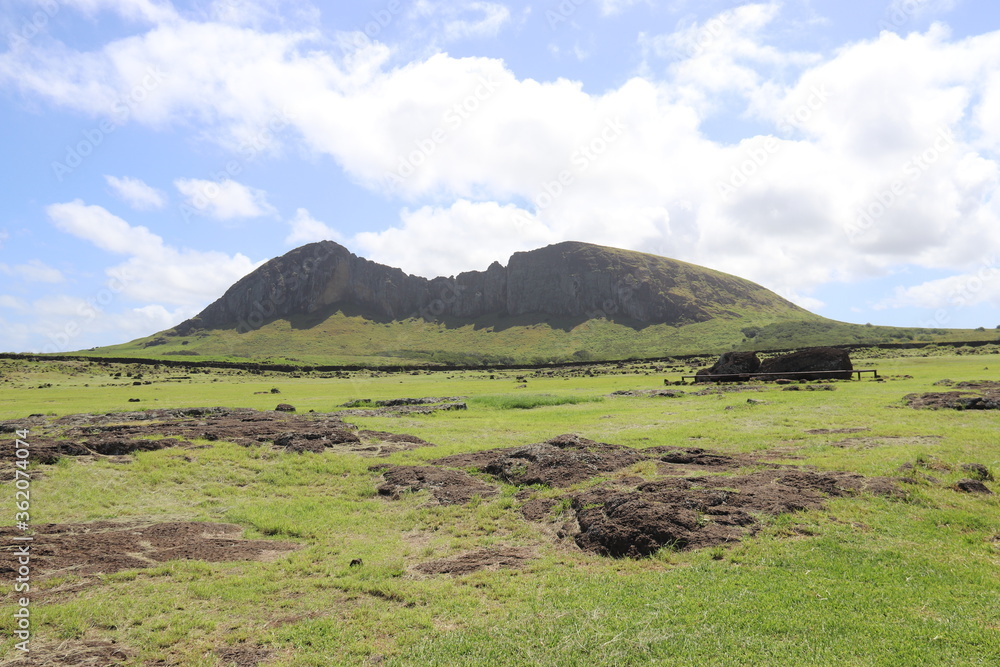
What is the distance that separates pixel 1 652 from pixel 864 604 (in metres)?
14.5

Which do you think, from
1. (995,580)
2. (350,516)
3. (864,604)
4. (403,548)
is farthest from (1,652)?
(995,580)

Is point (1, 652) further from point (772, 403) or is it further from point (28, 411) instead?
point (28, 411)

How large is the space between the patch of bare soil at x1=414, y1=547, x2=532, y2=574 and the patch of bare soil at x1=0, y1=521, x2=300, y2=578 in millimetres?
4334

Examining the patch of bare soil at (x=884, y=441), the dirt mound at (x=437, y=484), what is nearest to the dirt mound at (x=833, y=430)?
the patch of bare soil at (x=884, y=441)

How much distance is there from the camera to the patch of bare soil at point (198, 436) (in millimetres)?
23109

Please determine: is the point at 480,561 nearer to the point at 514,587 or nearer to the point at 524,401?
the point at 514,587

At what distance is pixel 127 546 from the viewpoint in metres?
13.0

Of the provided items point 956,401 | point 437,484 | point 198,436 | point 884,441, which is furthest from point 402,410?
point 956,401

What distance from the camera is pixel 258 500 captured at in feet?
59.5

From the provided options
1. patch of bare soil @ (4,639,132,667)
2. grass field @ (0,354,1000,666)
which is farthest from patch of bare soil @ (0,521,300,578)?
patch of bare soil @ (4,639,132,667)

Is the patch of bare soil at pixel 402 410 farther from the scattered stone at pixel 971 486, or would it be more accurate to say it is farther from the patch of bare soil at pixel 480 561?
the scattered stone at pixel 971 486

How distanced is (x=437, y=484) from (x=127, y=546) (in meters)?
9.56

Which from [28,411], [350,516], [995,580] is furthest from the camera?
[28,411]

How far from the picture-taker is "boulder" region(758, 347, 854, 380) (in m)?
63.6
